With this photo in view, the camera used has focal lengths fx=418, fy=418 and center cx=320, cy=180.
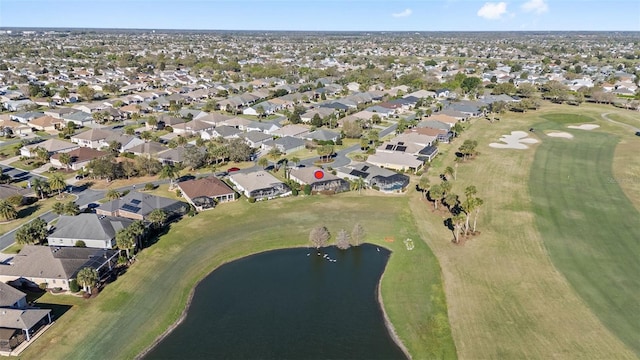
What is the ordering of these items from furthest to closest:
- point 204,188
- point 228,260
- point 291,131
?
point 291,131 → point 204,188 → point 228,260

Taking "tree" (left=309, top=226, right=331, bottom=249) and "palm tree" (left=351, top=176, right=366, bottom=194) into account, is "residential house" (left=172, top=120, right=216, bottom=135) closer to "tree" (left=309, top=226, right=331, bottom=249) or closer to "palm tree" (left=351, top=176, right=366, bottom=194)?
"palm tree" (left=351, top=176, right=366, bottom=194)

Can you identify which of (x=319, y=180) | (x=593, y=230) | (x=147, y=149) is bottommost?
(x=593, y=230)

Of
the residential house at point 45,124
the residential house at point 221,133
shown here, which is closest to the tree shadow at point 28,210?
the residential house at point 221,133

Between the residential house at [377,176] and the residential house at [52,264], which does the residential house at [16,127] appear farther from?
the residential house at [377,176]

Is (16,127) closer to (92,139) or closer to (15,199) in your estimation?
(92,139)

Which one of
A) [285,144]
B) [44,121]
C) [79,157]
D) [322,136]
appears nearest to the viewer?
[79,157]

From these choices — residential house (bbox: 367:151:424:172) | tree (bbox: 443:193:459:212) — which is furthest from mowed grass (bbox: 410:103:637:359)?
residential house (bbox: 367:151:424:172)

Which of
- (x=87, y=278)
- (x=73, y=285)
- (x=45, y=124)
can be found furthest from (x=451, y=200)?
(x=45, y=124)
